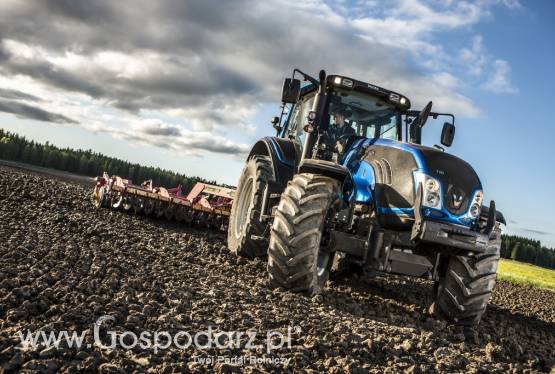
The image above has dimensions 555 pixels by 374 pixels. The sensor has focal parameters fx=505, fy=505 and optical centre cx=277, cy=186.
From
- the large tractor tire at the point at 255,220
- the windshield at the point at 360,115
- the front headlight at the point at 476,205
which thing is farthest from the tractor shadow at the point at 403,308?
the windshield at the point at 360,115

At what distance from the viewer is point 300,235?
520cm

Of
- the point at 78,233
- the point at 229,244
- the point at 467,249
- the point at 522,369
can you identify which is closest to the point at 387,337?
the point at 522,369

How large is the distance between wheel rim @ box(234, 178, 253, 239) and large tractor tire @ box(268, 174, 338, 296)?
8.74 ft

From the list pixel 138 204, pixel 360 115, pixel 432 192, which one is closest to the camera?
pixel 432 192

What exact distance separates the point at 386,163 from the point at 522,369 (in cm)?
256

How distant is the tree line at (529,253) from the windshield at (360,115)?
115 feet

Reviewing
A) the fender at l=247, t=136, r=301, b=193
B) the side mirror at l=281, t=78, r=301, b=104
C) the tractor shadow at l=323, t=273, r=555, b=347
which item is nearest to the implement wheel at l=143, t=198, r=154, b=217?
the fender at l=247, t=136, r=301, b=193

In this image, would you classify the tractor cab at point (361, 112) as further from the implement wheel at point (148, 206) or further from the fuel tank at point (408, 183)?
the implement wheel at point (148, 206)

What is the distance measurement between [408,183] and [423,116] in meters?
1.91

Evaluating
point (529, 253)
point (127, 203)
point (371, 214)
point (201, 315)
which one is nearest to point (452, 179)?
point (371, 214)

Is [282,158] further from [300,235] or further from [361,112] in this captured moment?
[300,235]

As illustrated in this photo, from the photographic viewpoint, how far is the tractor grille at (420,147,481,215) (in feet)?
17.9

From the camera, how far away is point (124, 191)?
34.0 feet

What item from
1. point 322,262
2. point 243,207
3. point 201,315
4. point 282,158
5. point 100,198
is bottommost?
point 201,315
